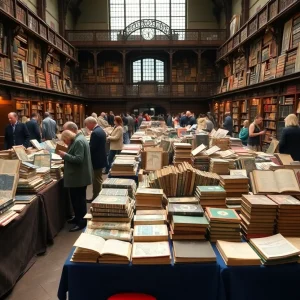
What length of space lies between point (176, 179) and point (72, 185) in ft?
5.15

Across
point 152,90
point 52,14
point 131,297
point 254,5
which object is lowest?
point 131,297

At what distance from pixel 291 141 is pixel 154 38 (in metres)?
14.8

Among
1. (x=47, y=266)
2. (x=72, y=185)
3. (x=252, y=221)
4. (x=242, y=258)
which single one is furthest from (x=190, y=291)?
(x=72, y=185)

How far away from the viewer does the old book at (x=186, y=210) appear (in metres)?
2.20

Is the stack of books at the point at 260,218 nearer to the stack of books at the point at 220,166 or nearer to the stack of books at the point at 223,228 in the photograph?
the stack of books at the point at 223,228

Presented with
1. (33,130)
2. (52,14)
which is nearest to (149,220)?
(33,130)

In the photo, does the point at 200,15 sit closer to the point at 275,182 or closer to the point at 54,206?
the point at 54,206

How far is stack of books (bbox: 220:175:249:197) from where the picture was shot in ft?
9.00

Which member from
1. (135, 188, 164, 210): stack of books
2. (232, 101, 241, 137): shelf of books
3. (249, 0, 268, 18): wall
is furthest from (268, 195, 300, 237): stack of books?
(249, 0, 268, 18): wall

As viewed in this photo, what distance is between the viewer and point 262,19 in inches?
400

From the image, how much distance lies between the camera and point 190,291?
189 cm

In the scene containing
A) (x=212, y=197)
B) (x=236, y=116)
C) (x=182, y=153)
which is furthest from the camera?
(x=236, y=116)

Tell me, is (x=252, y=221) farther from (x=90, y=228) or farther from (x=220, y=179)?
(x=90, y=228)

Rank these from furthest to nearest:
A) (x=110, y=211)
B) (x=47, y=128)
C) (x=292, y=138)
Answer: (x=47, y=128)
(x=292, y=138)
(x=110, y=211)
